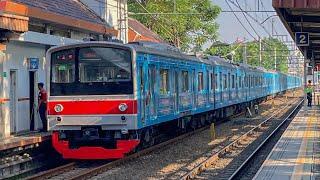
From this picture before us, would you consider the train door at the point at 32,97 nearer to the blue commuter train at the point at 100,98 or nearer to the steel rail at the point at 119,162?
the blue commuter train at the point at 100,98

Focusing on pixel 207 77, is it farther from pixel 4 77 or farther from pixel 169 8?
pixel 169 8

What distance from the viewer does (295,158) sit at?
41.1 feet

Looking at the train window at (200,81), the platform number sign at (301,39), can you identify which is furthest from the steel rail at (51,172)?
the platform number sign at (301,39)

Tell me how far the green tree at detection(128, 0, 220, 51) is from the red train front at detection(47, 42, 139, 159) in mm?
31756

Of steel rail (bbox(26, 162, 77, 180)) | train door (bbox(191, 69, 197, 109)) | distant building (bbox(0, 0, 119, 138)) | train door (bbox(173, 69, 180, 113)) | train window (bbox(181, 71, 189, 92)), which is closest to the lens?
steel rail (bbox(26, 162, 77, 180))

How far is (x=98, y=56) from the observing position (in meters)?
13.9

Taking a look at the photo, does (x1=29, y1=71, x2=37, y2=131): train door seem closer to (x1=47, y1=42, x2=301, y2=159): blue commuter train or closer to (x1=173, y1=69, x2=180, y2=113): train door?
(x1=47, y1=42, x2=301, y2=159): blue commuter train

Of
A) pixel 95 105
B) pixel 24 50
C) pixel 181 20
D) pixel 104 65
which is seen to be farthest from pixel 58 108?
pixel 181 20

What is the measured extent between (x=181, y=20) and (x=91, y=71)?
36.8m

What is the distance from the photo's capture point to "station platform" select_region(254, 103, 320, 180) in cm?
1048

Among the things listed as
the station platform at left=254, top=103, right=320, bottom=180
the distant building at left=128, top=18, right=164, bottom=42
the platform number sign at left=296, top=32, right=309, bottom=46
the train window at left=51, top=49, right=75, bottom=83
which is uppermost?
the distant building at left=128, top=18, right=164, bottom=42

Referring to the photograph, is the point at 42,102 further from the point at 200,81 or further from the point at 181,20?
the point at 181,20

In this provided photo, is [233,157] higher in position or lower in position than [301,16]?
lower

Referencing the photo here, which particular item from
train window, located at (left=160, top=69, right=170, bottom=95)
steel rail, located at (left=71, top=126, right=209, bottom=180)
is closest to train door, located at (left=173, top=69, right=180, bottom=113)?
train window, located at (left=160, top=69, right=170, bottom=95)
